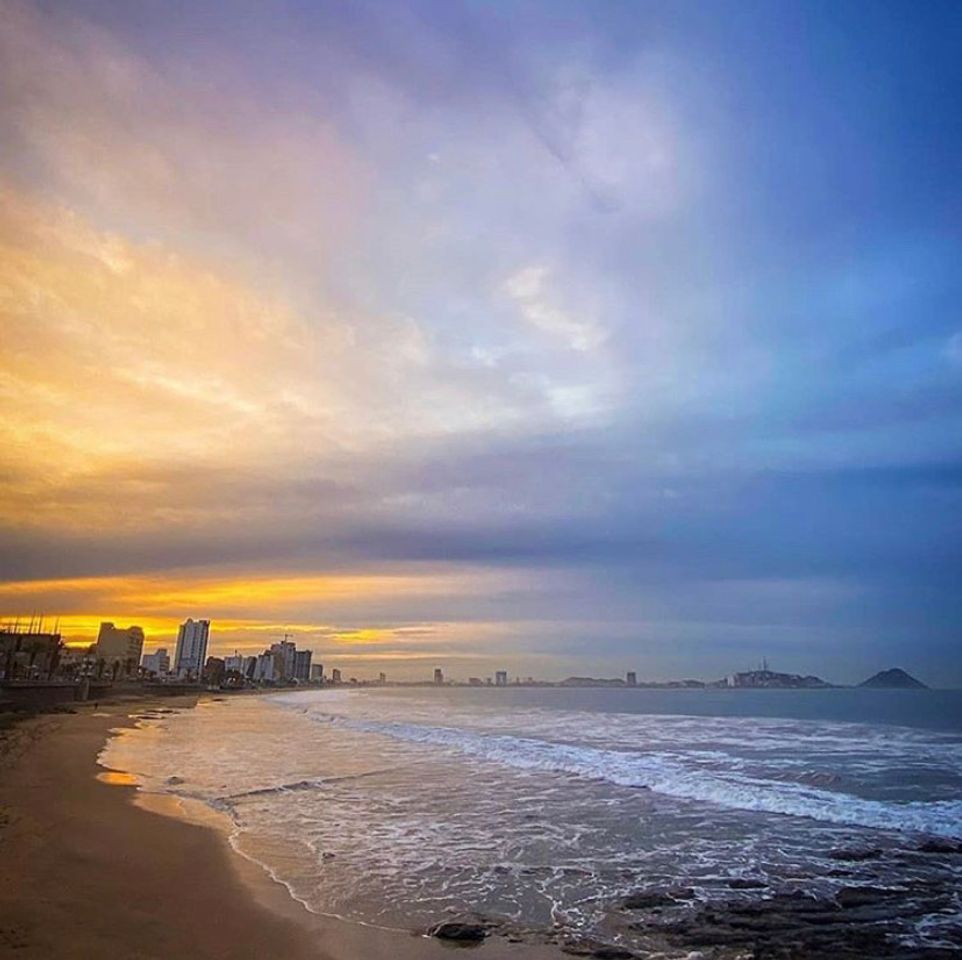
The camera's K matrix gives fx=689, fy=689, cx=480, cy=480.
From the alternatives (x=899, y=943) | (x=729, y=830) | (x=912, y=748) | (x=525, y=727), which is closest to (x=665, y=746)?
(x=912, y=748)

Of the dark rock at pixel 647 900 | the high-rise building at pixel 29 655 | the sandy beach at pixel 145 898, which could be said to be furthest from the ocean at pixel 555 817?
the high-rise building at pixel 29 655

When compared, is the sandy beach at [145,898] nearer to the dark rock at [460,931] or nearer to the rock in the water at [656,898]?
the dark rock at [460,931]

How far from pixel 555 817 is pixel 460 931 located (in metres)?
9.08

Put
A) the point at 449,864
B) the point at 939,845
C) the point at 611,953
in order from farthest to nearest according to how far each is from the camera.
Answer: the point at 939,845, the point at 449,864, the point at 611,953

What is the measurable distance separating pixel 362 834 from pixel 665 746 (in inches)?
950

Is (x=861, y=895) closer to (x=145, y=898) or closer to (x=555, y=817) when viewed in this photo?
(x=555, y=817)

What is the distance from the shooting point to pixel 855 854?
46.4 ft

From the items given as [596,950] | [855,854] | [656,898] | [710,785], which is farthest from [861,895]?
[710,785]

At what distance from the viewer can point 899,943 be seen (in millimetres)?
9102

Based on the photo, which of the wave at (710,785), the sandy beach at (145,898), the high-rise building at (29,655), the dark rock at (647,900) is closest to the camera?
the sandy beach at (145,898)

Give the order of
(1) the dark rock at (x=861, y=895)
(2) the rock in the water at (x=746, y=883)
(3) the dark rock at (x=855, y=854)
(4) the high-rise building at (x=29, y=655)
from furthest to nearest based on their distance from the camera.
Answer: (4) the high-rise building at (x=29, y=655) → (3) the dark rock at (x=855, y=854) → (2) the rock in the water at (x=746, y=883) → (1) the dark rock at (x=861, y=895)

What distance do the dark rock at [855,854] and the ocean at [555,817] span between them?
78 millimetres

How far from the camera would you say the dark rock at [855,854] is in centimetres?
1379

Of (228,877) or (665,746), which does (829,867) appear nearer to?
(228,877)
